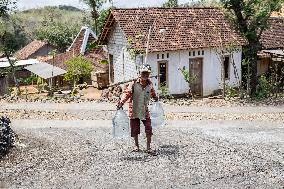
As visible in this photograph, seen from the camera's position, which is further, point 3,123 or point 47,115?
point 47,115

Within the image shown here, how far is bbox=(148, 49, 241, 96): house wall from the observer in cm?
2083

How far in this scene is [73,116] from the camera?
14438mm

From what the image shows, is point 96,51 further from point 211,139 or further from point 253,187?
point 253,187

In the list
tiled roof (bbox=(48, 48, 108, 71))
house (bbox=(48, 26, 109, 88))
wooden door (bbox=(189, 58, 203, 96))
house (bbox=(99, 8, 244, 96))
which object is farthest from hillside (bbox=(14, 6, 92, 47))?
wooden door (bbox=(189, 58, 203, 96))

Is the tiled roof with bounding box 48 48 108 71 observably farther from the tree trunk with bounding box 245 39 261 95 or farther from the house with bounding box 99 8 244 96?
the tree trunk with bounding box 245 39 261 95

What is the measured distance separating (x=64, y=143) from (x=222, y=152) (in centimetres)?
370

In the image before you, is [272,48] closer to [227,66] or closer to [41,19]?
[227,66]

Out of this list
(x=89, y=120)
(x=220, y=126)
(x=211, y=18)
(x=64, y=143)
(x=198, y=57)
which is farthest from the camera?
(x=211, y=18)

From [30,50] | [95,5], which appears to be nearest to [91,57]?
[95,5]

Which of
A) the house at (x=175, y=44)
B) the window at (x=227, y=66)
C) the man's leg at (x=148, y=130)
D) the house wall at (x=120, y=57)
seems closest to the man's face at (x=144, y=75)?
the man's leg at (x=148, y=130)

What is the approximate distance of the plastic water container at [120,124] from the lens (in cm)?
849

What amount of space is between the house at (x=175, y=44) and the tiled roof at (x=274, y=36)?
3974 mm

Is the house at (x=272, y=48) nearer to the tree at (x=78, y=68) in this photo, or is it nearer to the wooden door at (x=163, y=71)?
the wooden door at (x=163, y=71)

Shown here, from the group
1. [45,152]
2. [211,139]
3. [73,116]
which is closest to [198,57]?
[73,116]
